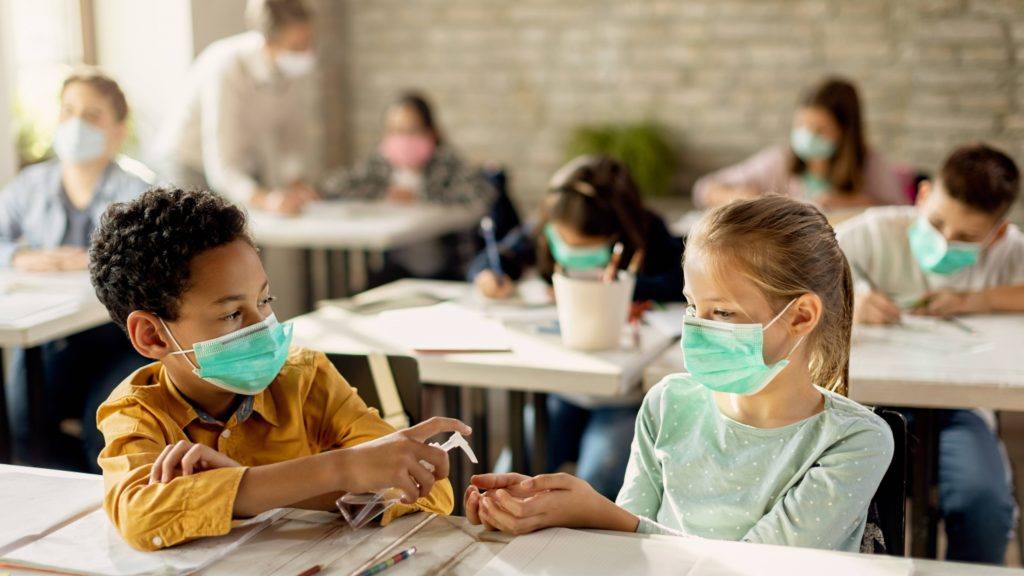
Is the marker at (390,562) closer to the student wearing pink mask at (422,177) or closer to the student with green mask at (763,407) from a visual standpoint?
the student with green mask at (763,407)

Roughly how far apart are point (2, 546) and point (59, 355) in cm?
178

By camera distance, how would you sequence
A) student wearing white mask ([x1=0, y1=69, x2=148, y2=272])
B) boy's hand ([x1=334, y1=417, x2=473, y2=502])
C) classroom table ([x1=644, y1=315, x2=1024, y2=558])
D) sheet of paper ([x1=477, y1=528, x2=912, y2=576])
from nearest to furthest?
sheet of paper ([x1=477, y1=528, x2=912, y2=576]) < boy's hand ([x1=334, y1=417, x2=473, y2=502]) < classroom table ([x1=644, y1=315, x2=1024, y2=558]) < student wearing white mask ([x1=0, y1=69, x2=148, y2=272])

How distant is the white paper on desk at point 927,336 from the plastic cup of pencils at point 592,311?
1.68ft

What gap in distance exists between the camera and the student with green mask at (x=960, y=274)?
90.2 inches

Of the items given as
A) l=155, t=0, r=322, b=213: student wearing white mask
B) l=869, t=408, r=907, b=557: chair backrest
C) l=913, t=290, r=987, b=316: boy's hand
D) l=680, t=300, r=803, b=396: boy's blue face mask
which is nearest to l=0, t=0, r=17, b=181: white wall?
l=155, t=0, r=322, b=213: student wearing white mask

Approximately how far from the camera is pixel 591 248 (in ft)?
8.91

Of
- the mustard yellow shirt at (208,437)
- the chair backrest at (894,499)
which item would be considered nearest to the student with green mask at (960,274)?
the chair backrest at (894,499)

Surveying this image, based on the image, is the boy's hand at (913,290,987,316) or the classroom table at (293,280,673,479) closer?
the classroom table at (293,280,673,479)

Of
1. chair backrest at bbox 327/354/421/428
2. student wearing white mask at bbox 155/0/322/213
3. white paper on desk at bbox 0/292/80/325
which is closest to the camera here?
chair backrest at bbox 327/354/421/428

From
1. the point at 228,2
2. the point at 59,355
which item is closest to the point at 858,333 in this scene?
the point at 59,355

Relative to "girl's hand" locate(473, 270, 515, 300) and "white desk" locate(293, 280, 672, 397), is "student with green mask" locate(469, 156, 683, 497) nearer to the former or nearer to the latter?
"girl's hand" locate(473, 270, 515, 300)

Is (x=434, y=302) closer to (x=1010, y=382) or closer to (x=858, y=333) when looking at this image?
(x=858, y=333)

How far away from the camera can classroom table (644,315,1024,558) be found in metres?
2.05

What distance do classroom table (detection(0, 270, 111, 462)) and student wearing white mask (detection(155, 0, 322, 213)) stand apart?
1.46 metres
